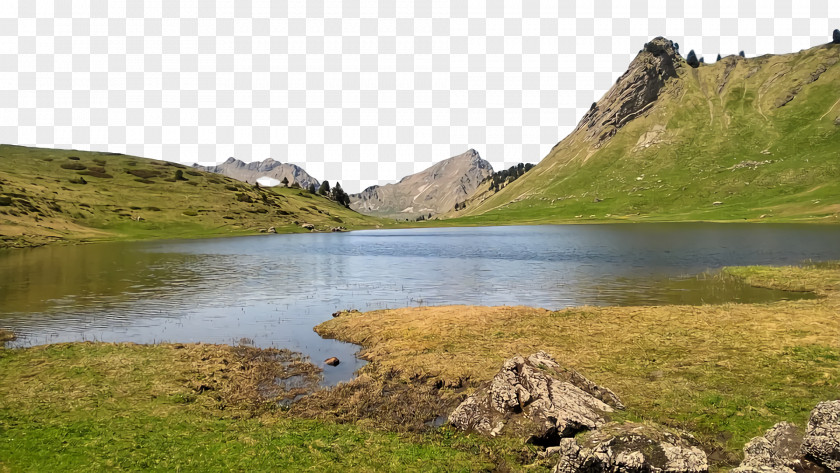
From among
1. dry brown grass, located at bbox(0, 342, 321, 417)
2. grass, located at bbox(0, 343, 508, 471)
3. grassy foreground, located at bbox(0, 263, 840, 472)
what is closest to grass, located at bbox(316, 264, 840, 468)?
grassy foreground, located at bbox(0, 263, 840, 472)

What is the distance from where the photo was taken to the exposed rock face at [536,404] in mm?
15727

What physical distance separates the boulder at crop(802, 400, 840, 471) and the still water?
2007 centimetres

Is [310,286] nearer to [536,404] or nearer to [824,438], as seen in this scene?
[536,404]

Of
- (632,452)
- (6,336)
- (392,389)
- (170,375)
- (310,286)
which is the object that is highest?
(632,452)

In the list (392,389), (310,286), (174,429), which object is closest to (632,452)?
(392,389)

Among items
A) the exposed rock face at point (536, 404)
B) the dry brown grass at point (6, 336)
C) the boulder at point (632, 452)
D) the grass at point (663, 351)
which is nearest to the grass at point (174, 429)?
the exposed rock face at point (536, 404)

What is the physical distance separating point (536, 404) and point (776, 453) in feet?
23.2

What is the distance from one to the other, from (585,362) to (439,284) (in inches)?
1406

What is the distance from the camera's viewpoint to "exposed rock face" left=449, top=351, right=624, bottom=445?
1573 centimetres

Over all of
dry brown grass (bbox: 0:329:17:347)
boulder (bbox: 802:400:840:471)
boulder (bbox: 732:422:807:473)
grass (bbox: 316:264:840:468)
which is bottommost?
grass (bbox: 316:264:840:468)

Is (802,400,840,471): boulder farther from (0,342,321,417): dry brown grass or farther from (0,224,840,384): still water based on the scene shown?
(0,224,840,384): still water

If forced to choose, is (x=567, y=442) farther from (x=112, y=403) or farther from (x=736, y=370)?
(x=112, y=403)

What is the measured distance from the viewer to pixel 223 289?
56094 millimetres

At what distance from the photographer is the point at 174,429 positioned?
1712 centimetres
